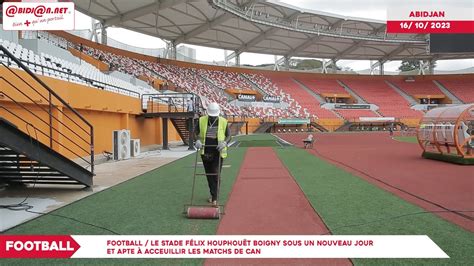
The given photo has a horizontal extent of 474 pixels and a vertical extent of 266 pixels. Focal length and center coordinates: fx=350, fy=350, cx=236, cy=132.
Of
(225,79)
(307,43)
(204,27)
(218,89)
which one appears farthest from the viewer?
(225,79)

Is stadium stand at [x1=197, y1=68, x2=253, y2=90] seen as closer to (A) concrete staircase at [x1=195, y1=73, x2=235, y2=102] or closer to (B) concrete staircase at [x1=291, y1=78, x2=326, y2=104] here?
(A) concrete staircase at [x1=195, y1=73, x2=235, y2=102]

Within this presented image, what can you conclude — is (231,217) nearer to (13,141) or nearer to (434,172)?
(13,141)

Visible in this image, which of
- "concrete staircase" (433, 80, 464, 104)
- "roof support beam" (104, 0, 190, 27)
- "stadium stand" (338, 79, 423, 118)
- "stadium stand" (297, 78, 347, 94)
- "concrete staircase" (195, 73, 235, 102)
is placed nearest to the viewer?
"roof support beam" (104, 0, 190, 27)

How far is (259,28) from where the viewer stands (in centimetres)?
4419

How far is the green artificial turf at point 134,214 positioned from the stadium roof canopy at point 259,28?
1085 inches

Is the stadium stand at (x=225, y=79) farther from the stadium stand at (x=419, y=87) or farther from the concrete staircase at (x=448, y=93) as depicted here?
the concrete staircase at (x=448, y=93)

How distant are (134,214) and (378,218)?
355 cm

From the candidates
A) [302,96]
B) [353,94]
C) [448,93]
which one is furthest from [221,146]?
[448,93]

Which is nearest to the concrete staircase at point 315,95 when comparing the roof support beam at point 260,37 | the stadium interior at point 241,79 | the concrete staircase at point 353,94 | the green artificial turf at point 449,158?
the stadium interior at point 241,79

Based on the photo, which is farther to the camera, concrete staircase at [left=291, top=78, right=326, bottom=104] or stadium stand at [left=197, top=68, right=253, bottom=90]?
concrete staircase at [left=291, top=78, right=326, bottom=104]

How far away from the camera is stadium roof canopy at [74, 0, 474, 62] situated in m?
34.3

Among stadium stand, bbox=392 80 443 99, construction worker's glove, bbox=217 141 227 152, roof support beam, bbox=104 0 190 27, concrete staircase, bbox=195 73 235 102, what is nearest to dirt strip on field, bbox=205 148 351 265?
construction worker's glove, bbox=217 141 227 152

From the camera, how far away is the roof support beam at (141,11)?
3200 centimetres

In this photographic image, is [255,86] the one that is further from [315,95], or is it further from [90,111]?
[90,111]
